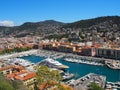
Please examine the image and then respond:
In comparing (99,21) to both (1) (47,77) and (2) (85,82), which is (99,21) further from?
(1) (47,77)

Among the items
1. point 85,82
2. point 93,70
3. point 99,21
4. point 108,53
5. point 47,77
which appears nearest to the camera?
point 47,77

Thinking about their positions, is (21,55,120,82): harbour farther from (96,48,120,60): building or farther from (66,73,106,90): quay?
(96,48,120,60): building

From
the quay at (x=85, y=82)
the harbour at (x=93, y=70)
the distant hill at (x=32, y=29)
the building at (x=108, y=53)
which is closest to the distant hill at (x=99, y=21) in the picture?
the distant hill at (x=32, y=29)

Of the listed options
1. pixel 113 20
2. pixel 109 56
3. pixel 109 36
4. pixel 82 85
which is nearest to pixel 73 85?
pixel 82 85

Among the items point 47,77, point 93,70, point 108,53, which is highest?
point 47,77

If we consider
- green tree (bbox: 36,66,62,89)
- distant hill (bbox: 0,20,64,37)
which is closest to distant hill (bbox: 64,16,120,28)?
distant hill (bbox: 0,20,64,37)

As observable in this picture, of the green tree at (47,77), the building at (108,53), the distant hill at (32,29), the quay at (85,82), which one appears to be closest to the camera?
the green tree at (47,77)

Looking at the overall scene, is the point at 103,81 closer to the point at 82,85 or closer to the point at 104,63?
the point at 82,85

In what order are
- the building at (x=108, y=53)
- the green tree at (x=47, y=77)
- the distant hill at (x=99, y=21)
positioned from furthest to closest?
the distant hill at (x=99, y=21), the building at (x=108, y=53), the green tree at (x=47, y=77)

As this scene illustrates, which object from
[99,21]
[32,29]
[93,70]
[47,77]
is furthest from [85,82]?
[32,29]

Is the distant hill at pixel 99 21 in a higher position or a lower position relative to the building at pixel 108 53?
higher

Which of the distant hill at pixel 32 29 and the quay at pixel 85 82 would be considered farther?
the distant hill at pixel 32 29

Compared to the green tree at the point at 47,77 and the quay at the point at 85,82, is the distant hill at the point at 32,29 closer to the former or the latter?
the quay at the point at 85,82

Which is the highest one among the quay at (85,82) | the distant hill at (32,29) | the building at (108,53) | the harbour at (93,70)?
the distant hill at (32,29)
